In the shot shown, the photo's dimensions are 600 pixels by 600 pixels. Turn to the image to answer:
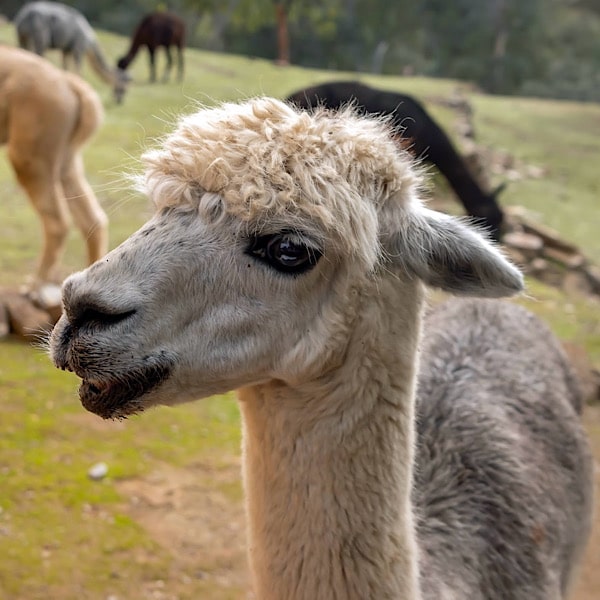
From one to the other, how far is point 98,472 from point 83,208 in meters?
2.80

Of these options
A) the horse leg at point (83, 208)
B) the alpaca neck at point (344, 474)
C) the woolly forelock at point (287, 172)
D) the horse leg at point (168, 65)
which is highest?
the woolly forelock at point (287, 172)

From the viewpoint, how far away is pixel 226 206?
139 centimetres

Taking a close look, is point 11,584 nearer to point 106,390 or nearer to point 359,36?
point 106,390

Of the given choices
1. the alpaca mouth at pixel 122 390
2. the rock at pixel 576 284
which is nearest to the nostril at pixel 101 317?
the alpaca mouth at pixel 122 390

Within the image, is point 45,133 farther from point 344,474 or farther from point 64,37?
point 64,37

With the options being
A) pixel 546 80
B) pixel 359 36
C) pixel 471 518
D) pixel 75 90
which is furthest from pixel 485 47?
pixel 471 518

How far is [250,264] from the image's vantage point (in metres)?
1.41

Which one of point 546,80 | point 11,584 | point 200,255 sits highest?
point 200,255

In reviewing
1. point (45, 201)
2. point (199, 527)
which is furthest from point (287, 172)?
point (45, 201)

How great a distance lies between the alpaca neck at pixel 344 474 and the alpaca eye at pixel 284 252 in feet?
0.56

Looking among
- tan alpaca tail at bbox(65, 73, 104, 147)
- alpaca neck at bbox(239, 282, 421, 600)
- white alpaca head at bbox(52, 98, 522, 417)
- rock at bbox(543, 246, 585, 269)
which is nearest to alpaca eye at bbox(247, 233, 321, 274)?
white alpaca head at bbox(52, 98, 522, 417)

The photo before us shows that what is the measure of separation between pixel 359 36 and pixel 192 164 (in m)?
13.0

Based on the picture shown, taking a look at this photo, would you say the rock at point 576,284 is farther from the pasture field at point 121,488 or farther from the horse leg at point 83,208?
the horse leg at point 83,208

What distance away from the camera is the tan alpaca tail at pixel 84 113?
563 centimetres
